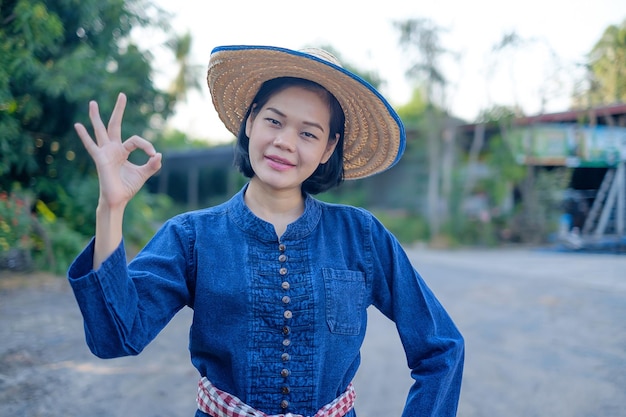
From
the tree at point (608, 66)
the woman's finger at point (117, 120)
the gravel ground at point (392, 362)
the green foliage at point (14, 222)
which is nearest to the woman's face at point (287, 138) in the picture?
the woman's finger at point (117, 120)

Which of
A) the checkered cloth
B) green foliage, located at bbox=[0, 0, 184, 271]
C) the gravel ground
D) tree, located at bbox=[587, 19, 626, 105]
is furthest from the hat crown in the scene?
tree, located at bbox=[587, 19, 626, 105]

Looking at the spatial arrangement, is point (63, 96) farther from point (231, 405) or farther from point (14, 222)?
point (231, 405)

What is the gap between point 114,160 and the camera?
41.5 inches

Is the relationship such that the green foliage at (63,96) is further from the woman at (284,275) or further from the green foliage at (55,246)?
the woman at (284,275)

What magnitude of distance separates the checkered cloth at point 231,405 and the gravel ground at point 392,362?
1.99m

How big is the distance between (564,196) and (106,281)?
16.6m

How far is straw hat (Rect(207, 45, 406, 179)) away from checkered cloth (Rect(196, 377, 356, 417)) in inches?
27.3

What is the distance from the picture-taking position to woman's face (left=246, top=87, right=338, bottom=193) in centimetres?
136

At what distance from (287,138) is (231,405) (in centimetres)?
62

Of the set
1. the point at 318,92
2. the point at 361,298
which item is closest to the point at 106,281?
the point at 361,298

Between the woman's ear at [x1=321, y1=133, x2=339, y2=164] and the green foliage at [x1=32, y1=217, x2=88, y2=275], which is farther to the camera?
the green foliage at [x1=32, y1=217, x2=88, y2=275]

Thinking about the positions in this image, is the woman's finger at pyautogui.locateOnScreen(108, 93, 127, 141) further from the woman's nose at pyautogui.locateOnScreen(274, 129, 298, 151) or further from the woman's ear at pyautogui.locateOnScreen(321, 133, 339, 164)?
the woman's ear at pyautogui.locateOnScreen(321, 133, 339, 164)

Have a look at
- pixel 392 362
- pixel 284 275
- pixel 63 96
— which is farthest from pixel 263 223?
pixel 63 96

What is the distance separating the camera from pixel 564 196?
1584 cm
